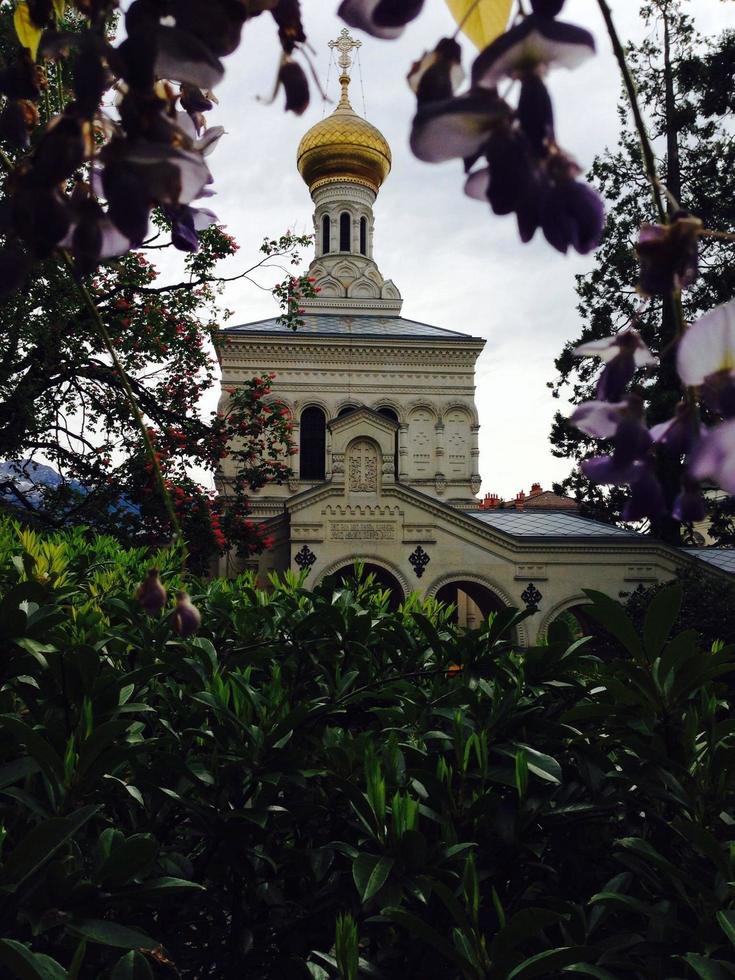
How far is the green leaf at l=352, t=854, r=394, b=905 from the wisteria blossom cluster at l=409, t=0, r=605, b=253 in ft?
4.26

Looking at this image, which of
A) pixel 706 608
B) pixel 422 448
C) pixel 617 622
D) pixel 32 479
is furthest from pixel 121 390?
pixel 422 448

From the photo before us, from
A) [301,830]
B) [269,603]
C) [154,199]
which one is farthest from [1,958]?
[269,603]

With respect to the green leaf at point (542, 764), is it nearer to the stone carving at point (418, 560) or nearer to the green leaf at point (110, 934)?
the green leaf at point (110, 934)

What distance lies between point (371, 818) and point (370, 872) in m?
0.15

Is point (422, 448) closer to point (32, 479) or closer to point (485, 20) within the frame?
point (32, 479)

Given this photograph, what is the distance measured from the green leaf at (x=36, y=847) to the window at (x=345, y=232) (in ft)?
108

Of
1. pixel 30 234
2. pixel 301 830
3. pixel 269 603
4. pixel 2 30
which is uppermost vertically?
pixel 2 30

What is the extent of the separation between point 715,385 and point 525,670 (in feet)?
6.03

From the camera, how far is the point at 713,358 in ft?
2.32

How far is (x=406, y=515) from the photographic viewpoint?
20.8 m

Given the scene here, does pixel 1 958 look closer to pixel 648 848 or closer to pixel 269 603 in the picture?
pixel 648 848

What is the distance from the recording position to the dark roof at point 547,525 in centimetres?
2127

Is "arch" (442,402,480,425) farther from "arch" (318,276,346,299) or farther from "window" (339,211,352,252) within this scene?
"window" (339,211,352,252)

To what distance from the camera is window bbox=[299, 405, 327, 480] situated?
2652cm
